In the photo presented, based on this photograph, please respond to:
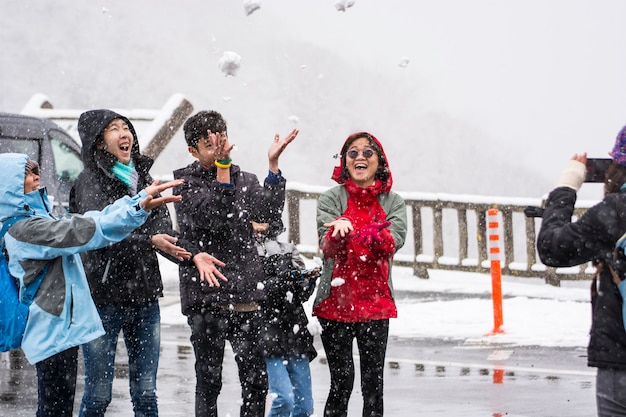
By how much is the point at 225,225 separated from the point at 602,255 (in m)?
2.20

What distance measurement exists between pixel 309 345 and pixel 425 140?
42115mm

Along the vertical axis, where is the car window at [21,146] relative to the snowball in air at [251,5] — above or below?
below

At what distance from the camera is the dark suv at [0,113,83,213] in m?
11.7

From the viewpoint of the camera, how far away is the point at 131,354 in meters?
5.68

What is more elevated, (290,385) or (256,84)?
(256,84)

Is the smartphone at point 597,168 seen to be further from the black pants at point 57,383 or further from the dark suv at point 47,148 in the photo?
the dark suv at point 47,148

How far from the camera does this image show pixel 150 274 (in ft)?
18.7

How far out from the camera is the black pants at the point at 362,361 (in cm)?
574

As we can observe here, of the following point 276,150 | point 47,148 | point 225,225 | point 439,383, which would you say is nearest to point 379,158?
point 276,150

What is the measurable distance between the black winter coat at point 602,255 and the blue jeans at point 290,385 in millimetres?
2099

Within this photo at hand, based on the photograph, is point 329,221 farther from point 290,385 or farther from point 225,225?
point 290,385

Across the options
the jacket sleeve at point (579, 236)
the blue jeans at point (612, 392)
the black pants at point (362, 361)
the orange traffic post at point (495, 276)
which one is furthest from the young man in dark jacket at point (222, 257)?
the orange traffic post at point (495, 276)

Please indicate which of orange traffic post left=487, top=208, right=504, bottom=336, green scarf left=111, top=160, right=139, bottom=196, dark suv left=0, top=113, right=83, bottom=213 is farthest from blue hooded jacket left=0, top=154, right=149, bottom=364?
orange traffic post left=487, top=208, right=504, bottom=336

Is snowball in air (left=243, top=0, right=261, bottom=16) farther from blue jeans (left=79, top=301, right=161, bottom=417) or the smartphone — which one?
the smartphone
